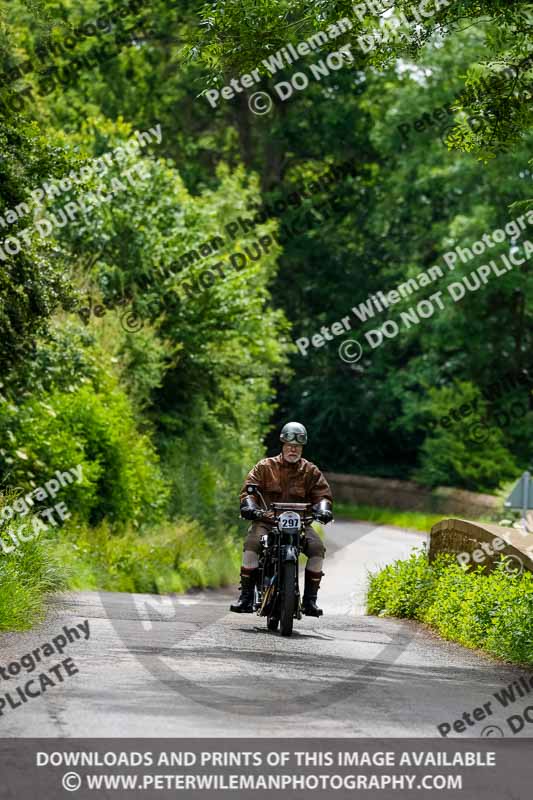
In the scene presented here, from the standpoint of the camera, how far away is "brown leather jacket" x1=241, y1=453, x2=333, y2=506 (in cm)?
1390

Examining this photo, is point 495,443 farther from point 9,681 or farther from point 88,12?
point 9,681

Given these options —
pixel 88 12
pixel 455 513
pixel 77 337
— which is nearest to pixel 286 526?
pixel 77 337

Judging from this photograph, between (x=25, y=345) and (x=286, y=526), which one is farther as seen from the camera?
(x=25, y=345)

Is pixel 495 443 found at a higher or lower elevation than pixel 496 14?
lower

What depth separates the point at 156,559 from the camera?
24297mm

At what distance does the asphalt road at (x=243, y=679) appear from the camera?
820 cm

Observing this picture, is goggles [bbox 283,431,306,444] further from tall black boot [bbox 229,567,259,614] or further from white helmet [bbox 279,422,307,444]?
tall black boot [bbox 229,567,259,614]

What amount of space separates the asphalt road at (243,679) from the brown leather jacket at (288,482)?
1287 millimetres

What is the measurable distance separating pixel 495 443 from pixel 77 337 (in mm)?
25184

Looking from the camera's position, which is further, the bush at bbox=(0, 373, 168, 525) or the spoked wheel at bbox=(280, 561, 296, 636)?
the bush at bbox=(0, 373, 168, 525)

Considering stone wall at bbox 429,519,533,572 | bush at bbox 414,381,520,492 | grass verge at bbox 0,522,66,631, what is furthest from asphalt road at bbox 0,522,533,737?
bush at bbox 414,381,520,492

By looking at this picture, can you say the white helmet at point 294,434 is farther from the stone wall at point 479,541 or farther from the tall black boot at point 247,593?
the stone wall at point 479,541

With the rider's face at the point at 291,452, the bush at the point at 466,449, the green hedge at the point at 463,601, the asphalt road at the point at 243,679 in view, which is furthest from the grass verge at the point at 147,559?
the bush at the point at 466,449

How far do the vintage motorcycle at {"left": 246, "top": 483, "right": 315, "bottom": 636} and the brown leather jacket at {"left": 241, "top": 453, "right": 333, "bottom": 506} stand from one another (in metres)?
0.14
